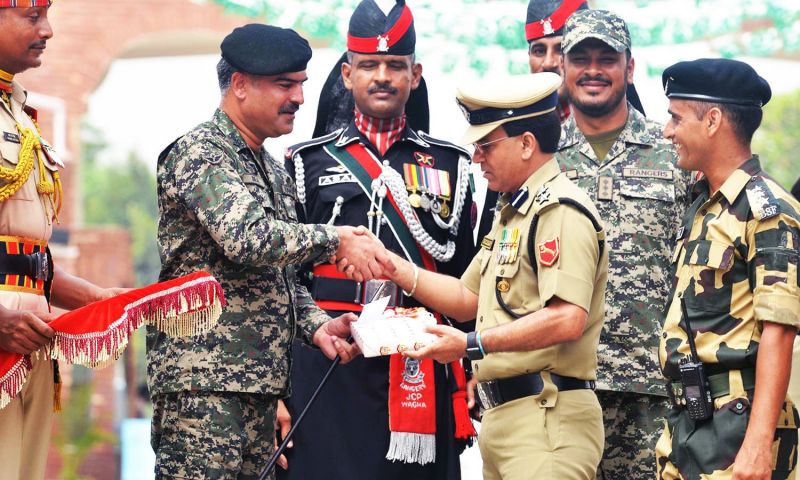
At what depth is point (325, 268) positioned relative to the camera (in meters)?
4.84

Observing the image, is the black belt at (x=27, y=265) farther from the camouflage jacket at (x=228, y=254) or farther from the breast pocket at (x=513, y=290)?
the breast pocket at (x=513, y=290)

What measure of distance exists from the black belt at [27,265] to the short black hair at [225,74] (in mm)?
855

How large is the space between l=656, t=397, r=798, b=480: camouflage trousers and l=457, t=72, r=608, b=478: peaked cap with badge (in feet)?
0.95

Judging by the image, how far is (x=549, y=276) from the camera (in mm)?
3713

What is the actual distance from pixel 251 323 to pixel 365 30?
1.50m

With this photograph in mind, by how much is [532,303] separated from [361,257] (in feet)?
2.57

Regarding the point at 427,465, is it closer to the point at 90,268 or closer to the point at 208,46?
the point at 90,268

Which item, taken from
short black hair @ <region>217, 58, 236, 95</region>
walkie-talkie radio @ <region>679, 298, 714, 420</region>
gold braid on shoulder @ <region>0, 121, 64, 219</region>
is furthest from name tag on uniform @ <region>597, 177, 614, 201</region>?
gold braid on shoulder @ <region>0, 121, 64, 219</region>

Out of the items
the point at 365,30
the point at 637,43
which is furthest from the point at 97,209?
the point at 365,30

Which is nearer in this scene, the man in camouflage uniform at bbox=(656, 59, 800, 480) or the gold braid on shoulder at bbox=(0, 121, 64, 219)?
the man in camouflage uniform at bbox=(656, 59, 800, 480)

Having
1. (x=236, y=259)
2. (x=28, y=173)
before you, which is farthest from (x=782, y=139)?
(x=28, y=173)

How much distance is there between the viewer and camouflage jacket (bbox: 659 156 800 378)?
3.50 meters

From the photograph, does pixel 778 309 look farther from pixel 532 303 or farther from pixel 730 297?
pixel 532 303

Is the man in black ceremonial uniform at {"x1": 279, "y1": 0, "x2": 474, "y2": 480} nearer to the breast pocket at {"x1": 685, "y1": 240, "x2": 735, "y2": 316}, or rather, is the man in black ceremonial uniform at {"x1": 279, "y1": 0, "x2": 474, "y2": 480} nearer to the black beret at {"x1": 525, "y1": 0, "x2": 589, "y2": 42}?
the black beret at {"x1": 525, "y1": 0, "x2": 589, "y2": 42}
